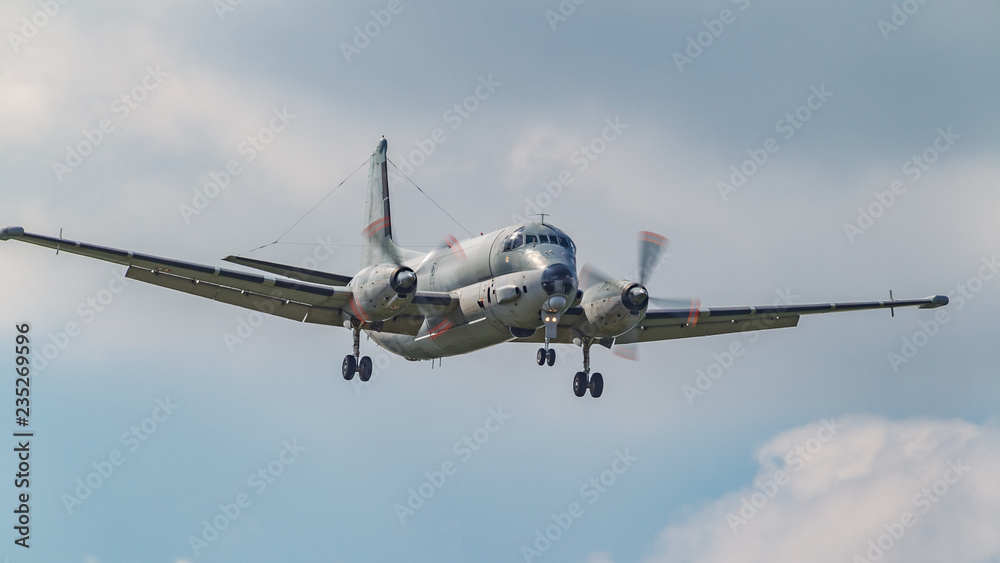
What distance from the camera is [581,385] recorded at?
118 ft

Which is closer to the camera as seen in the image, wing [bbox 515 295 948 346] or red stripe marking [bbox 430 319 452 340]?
red stripe marking [bbox 430 319 452 340]

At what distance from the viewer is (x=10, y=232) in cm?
2883

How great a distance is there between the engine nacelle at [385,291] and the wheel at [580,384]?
6.58m

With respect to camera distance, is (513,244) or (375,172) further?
(375,172)

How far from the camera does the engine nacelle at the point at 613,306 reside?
110 feet

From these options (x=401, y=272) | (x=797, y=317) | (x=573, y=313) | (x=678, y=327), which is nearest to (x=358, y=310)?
(x=401, y=272)

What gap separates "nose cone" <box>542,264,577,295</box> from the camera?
3197cm

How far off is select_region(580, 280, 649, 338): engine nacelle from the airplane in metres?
0.03

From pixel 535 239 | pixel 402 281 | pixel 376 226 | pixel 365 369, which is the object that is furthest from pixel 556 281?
pixel 376 226

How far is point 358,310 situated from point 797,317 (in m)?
16.2

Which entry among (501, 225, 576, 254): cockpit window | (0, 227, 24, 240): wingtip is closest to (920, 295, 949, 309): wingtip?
(501, 225, 576, 254): cockpit window

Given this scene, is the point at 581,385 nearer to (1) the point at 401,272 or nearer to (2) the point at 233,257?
(1) the point at 401,272

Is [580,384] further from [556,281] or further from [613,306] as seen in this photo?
[556,281]

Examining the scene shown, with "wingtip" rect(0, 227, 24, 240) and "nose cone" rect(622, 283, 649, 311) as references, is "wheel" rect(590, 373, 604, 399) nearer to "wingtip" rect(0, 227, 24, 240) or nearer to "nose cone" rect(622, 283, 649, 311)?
"nose cone" rect(622, 283, 649, 311)
